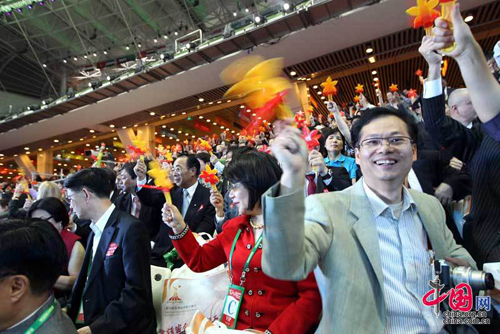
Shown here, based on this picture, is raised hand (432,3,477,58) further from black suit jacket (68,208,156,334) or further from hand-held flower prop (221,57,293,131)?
black suit jacket (68,208,156,334)

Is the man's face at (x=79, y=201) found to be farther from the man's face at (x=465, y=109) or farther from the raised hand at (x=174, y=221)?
the man's face at (x=465, y=109)

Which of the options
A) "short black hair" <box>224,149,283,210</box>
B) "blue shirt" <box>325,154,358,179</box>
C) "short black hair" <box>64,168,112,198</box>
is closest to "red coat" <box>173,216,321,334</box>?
"short black hair" <box>224,149,283,210</box>

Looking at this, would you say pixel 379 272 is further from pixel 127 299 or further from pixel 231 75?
pixel 127 299

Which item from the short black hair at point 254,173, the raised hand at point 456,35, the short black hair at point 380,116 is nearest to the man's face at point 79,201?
the short black hair at point 254,173

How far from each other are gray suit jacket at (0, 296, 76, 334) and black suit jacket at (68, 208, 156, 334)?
0.34 metres

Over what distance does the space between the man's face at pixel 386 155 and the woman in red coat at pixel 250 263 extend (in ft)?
1.41

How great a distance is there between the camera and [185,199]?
2.88m

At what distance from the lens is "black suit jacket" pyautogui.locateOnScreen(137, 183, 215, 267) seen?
2537mm

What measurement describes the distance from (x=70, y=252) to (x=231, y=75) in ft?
5.61

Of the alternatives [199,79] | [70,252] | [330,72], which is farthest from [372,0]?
[70,252]

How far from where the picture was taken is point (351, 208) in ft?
3.34

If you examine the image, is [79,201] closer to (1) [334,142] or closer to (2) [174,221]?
(2) [174,221]

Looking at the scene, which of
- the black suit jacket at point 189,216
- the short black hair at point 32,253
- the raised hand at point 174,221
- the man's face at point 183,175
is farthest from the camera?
the man's face at point 183,175

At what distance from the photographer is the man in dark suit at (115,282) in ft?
4.90
